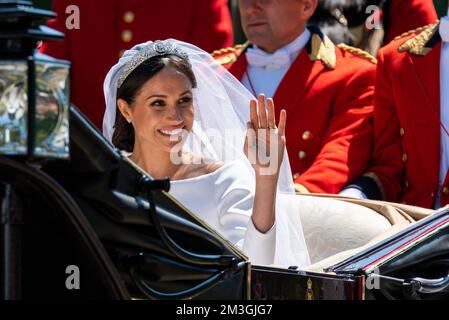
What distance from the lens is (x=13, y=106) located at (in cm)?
192

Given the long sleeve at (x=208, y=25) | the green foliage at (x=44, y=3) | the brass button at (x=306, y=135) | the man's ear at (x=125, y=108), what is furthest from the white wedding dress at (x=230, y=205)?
the green foliage at (x=44, y=3)

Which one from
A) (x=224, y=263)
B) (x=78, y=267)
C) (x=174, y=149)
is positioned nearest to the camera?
(x=78, y=267)

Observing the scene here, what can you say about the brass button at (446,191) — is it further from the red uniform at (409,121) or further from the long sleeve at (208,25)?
the long sleeve at (208,25)

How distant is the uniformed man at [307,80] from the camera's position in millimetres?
4195

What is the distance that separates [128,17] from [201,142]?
1249 millimetres

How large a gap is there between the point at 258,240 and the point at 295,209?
0.37 m

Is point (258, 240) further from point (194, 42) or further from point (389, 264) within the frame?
point (194, 42)

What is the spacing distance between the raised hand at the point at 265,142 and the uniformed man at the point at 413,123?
100cm

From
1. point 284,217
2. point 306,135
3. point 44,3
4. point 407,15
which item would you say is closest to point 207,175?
point 284,217

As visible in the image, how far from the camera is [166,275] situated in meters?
2.25

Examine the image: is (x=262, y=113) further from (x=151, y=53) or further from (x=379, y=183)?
(x=379, y=183)
